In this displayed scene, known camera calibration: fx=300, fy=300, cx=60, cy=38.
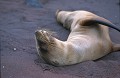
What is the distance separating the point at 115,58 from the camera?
5238mm

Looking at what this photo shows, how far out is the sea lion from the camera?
416 cm

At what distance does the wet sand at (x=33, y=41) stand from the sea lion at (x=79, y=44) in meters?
0.13

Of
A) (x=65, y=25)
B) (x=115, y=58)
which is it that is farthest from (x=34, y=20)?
(x=115, y=58)

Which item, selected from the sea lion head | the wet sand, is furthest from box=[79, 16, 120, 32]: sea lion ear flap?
the sea lion head

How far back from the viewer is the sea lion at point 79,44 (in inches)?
164

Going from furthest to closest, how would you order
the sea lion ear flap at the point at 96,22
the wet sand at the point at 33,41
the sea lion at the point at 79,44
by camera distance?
the sea lion ear flap at the point at 96,22 → the wet sand at the point at 33,41 → the sea lion at the point at 79,44

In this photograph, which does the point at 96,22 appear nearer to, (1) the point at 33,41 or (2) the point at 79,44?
(2) the point at 79,44

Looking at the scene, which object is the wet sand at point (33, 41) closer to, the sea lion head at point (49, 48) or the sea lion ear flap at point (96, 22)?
the sea lion head at point (49, 48)

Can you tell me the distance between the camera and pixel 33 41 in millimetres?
5578

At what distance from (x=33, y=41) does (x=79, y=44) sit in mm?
1132

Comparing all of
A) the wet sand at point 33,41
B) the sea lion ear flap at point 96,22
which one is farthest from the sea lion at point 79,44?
the wet sand at point 33,41

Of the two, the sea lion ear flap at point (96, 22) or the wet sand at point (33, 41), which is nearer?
the wet sand at point (33, 41)

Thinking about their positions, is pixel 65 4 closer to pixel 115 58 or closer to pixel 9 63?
pixel 115 58

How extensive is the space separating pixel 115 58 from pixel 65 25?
2.00 m
